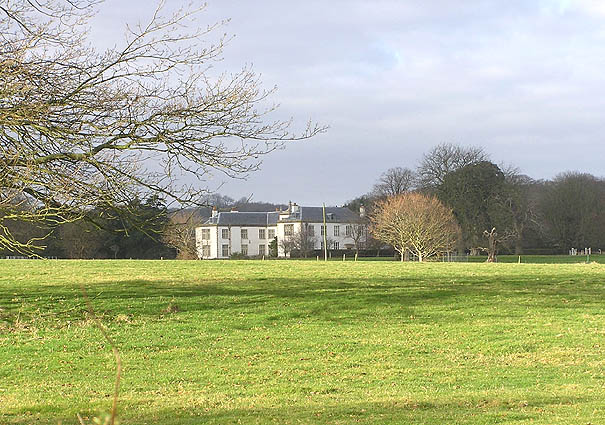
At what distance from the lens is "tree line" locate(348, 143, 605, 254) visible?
6800 centimetres

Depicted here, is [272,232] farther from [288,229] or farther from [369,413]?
[369,413]

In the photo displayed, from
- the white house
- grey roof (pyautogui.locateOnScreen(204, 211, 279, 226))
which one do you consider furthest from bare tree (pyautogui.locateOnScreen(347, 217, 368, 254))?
grey roof (pyautogui.locateOnScreen(204, 211, 279, 226))

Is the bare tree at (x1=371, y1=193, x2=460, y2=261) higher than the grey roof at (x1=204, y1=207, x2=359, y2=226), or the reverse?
the grey roof at (x1=204, y1=207, x2=359, y2=226)

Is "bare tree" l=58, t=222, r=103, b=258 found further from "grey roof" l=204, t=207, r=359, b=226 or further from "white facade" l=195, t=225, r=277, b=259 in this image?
"grey roof" l=204, t=207, r=359, b=226

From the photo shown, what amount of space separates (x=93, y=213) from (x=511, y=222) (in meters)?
58.4

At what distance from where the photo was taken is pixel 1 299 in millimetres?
20578

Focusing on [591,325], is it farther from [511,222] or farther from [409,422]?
[511,222]

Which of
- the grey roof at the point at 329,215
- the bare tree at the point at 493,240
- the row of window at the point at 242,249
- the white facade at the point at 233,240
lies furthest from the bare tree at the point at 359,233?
the bare tree at the point at 493,240

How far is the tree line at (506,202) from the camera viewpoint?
68.0 meters

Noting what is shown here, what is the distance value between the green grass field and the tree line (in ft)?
131

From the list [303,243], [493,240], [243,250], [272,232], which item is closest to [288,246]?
[303,243]

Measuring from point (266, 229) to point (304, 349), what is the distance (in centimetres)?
7867

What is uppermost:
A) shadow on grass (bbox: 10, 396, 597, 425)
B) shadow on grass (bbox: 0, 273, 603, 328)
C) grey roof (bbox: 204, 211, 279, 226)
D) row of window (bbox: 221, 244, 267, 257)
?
grey roof (bbox: 204, 211, 279, 226)

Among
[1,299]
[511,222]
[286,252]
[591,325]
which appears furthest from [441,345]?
[286,252]
